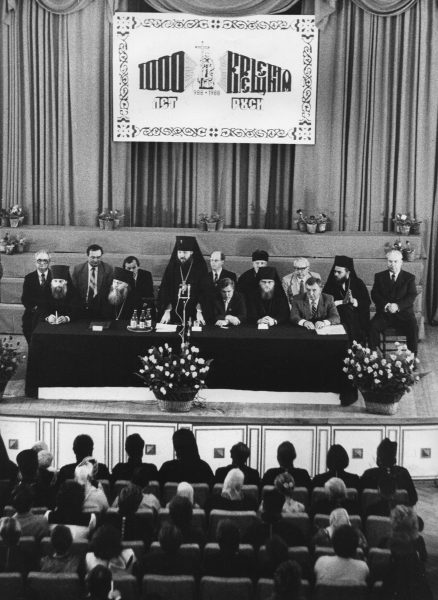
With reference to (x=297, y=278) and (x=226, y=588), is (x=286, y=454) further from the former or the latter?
(x=297, y=278)

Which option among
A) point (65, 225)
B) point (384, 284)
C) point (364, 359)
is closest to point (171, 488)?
point (364, 359)

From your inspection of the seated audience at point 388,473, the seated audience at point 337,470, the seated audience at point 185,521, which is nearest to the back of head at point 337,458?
the seated audience at point 337,470

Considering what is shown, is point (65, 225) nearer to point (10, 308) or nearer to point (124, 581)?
point (10, 308)

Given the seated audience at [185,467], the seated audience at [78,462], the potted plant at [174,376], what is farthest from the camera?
the potted plant at [174,376]

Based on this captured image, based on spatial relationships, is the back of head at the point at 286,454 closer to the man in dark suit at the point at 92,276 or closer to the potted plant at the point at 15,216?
the man in dark suit at the point at 92,276

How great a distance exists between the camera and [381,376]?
8906 mm

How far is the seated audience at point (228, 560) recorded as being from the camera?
18.8ft

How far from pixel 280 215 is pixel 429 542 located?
578 cm

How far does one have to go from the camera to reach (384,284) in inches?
429

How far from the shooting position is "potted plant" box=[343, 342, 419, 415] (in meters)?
8.90

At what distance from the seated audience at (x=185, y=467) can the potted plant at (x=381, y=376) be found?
1.86 m

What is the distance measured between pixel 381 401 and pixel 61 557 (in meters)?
3.81

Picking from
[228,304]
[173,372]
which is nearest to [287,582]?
[173,372]

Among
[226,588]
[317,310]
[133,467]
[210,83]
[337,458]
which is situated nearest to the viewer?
[226,588]
